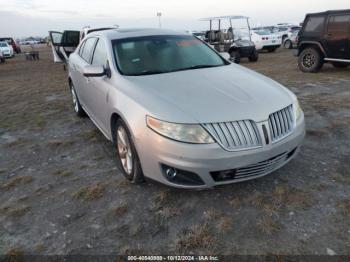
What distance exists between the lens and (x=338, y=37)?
9281 mm

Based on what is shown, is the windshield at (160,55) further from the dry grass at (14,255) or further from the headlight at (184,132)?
the dry grass at (14,255)

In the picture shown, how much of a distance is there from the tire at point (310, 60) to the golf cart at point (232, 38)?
359cm

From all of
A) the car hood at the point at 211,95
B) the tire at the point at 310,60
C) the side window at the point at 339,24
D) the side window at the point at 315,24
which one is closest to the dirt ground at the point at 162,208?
the car hood at the point at 211,95

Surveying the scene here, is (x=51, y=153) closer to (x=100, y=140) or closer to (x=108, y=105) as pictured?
(x=100, y=140)

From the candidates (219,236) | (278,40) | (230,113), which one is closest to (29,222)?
(219,236)

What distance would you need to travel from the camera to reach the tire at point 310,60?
9.87 meters

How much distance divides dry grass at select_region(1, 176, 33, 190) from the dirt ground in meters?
0.01

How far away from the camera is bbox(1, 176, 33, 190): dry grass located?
3559mm

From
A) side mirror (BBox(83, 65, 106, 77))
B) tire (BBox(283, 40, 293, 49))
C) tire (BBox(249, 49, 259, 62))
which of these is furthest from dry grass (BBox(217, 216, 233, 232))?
tire (BBox(283, 40, 293, 49))

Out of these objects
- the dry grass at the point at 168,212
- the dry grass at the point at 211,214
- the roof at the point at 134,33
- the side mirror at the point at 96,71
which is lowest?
the dry grass at the point at 168,212

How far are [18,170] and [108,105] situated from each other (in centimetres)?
152

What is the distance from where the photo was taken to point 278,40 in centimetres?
1853

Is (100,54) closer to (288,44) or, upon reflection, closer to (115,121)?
(115,121)

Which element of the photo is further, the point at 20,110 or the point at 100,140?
the point at 20,110
